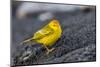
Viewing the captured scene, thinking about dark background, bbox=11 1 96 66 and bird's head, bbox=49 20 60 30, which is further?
bird's head, bbox=49 20 60 30

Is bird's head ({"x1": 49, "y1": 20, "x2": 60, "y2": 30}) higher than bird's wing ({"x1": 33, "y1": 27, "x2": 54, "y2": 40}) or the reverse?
higher

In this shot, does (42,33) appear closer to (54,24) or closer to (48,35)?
(48,35)

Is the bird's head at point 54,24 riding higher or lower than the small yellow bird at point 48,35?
higher

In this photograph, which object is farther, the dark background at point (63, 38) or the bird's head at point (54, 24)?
the bird's head at point (54, 24)

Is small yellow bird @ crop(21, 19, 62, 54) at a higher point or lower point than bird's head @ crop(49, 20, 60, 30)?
lower

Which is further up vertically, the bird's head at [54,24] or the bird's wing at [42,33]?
the bird's head at [54,24]

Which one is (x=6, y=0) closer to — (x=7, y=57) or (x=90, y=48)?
(x=7, y=57)

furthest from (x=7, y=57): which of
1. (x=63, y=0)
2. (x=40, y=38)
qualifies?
(x=63, y=0)

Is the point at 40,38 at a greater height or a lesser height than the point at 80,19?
lesser
